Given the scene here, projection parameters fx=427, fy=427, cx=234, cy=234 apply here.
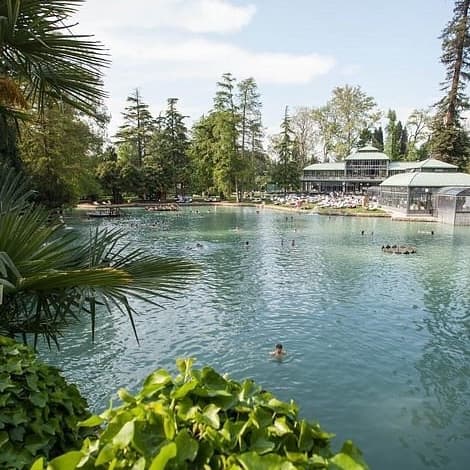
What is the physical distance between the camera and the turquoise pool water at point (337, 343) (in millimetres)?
6664

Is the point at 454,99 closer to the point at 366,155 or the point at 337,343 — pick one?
the point at 366,155

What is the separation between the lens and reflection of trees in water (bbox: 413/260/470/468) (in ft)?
20.9

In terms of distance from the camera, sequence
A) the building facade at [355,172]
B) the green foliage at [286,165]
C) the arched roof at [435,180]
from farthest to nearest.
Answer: the building facade at [355,172] → the green foliage at [286,165] → the arched roof at [435,180]

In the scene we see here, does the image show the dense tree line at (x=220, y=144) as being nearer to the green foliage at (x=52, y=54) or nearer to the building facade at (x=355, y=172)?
the building facade at (x=355, y=172)

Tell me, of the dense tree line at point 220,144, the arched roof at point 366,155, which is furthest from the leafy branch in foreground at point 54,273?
the arched roof at point 366,155

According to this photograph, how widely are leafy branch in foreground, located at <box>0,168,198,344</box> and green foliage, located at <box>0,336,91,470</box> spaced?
13.9 inches

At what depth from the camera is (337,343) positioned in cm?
969

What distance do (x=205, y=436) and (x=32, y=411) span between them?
1.24m

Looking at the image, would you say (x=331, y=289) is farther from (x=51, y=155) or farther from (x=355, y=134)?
(x=355, y=134)

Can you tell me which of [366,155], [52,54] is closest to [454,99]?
[366,155]

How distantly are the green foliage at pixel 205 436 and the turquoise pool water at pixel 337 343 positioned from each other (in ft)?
16.9

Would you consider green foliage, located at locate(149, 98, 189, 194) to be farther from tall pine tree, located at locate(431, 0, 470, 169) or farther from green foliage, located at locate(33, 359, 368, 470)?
green foliage, located at locate(33, 359, 368, 470)

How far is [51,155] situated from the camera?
1085 inches

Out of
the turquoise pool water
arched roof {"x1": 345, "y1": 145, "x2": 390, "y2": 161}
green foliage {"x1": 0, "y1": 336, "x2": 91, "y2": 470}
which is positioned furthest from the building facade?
green foliage {"x1": 0, "y1": 336, "x2": 91, "y2": 470}
